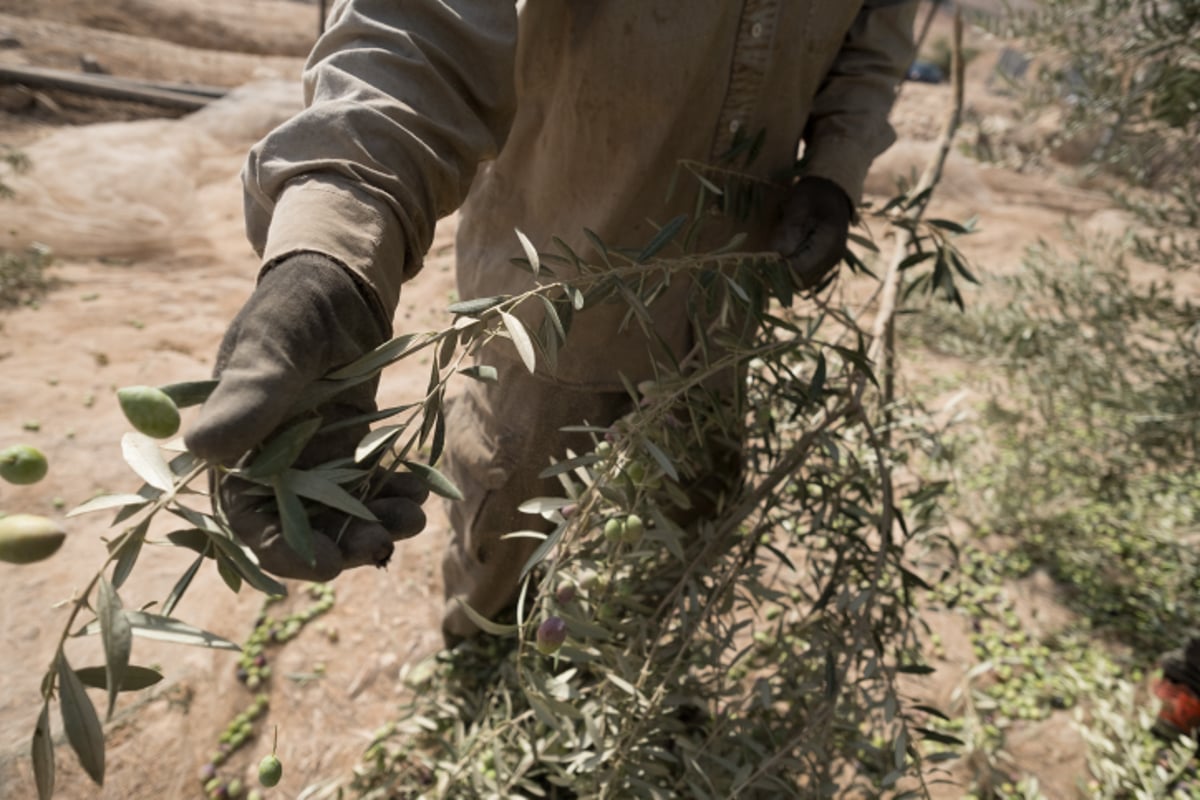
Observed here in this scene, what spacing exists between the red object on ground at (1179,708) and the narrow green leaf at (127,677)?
9.80 feet

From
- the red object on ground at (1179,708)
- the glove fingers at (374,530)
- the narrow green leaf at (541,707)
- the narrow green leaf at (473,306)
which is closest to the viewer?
the glove fingers at (374,530)

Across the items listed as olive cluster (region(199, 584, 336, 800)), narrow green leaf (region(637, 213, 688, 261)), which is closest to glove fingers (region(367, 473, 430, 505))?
narrow green leaf (region(637, 213, 688, 261))

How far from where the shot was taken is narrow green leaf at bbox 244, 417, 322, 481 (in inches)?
25.9

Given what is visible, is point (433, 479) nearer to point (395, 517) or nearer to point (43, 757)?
point (395, 517)

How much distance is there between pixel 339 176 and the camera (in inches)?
34.9

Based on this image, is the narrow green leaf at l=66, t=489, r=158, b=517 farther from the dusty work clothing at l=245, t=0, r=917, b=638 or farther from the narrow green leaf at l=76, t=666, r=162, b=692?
the dusty work clothing at l=245, t=0, r=917, b=638

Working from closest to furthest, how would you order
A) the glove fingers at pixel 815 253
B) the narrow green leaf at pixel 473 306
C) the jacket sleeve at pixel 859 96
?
1. the narrow green leaf at pixel 473 306
2. the glove fingers at pixel 815 253
3. the jacket sleeve at pixel 859 96

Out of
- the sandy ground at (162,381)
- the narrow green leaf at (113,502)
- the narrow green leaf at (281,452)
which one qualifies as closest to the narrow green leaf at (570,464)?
the narrow green leaf at (281,452)

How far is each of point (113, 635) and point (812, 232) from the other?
146cm

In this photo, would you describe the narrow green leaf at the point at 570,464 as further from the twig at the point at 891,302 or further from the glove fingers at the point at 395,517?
the twig at the point at 891,302

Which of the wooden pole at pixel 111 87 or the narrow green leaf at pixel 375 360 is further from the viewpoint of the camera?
the wooden pole at pixel 111 87

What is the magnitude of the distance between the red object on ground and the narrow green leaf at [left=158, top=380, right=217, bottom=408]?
302 centimetres

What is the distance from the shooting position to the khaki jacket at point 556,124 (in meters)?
0.90

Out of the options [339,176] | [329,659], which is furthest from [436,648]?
[339,176]
